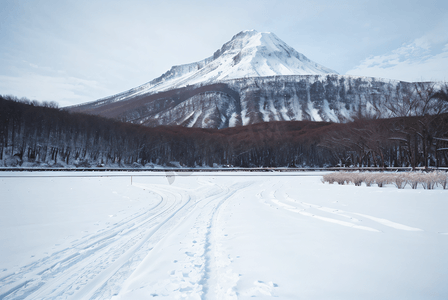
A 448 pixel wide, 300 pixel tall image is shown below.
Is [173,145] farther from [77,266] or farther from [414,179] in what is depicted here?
[77,266]

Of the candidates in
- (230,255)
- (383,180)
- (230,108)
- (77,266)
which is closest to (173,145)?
(383,180)

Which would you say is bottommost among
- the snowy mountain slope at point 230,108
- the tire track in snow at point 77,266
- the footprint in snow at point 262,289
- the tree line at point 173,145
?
the tire track in snow at point 77,266

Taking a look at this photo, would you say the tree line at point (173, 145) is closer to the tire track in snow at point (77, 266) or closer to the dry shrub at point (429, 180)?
the dry shrub at point (429, 180)

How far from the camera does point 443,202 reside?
841 cm

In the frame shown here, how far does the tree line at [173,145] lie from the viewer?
4767 cm

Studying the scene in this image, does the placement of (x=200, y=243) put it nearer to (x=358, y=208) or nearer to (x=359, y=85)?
(x=358, y=208)

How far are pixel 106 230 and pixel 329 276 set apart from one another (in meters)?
5.42

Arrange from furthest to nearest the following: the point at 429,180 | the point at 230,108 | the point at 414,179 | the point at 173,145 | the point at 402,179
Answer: the point at 230,108
the point at 173,145
the point at 402,179
the point at 414,179
the point at 429,180

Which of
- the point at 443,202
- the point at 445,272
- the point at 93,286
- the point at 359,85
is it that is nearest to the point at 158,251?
the point at 93,286

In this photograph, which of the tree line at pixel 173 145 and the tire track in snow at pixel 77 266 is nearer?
the tire track in snow at pixel 77 266

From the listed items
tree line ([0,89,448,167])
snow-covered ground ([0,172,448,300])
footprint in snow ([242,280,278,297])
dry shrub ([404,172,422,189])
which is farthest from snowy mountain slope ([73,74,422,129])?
footprint in snow ([242,280,278,297])

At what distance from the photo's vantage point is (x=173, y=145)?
265 ft

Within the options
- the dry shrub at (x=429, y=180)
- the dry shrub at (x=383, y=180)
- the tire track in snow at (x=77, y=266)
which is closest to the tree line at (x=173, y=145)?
the dry shrub at (x=383, y=180)

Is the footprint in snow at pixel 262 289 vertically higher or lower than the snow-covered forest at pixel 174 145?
lower
